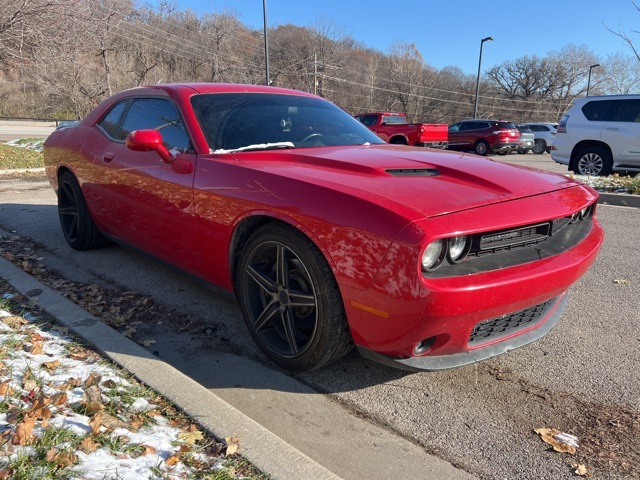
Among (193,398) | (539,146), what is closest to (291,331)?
(193,398)

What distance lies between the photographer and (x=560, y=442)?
214cm

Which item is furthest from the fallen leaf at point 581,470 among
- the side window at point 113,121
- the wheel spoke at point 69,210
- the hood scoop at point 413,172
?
the wheel spoke at point 69,210

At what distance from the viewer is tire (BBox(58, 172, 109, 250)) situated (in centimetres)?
459

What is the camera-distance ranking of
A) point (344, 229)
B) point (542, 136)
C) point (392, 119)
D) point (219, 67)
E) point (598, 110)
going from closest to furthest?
point (344, 229) < point (598, 110) < point (392, 119) < point (542, 136) < point (219, 67)

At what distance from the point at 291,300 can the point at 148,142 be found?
4.62 ft

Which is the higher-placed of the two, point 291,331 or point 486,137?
point 486,137

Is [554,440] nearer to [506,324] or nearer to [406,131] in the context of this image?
[506,324]

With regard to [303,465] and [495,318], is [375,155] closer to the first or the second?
[495,318]

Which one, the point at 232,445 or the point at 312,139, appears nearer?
the point at 232,445

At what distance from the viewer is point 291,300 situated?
2.56m

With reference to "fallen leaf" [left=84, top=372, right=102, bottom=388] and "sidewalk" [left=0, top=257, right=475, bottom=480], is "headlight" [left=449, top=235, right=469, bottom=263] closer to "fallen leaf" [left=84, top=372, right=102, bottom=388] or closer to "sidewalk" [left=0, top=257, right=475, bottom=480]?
"sidewalk" [left=0, top=257, right=475, bottom=480]

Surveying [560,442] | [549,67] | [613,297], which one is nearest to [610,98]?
[613,297]

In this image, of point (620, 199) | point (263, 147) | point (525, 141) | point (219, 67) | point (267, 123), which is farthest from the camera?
point (219, 67)

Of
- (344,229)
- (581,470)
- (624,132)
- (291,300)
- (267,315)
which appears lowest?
(581,470)
